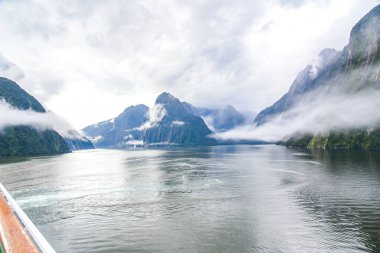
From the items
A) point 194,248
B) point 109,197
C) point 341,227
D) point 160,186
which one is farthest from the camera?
point 160,186

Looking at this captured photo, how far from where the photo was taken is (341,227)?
4284cm

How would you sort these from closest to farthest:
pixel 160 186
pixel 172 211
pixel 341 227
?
pixel 341 227 < pixel 172 211 < pixel 160 186

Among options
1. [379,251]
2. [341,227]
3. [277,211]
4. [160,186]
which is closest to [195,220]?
[277,211]

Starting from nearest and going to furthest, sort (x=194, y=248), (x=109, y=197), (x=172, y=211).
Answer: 1. (x=194, y=248)
2. (x=172, y=211)
3. (x=109, y=197)

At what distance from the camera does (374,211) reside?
5056 centimetres

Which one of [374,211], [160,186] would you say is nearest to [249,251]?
[374,211]

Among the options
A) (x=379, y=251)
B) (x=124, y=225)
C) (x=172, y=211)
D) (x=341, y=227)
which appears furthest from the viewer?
(x=172, y=211)

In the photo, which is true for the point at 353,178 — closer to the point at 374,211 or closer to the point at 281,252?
the point at 374,211

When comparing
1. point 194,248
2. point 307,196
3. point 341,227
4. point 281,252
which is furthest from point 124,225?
point 307,196

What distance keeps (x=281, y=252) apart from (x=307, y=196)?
114 ft

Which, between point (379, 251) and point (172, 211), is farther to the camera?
point (172, 211)

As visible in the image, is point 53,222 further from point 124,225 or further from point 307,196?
point 307,196

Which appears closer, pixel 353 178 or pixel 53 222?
pixel 53 222

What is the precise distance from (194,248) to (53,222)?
28025 mm
